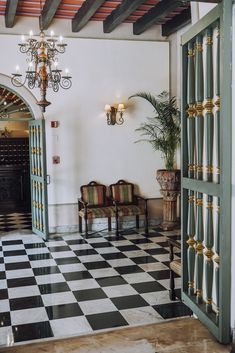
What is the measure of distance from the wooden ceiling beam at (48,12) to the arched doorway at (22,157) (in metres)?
1.23

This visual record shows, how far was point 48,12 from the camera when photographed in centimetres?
736

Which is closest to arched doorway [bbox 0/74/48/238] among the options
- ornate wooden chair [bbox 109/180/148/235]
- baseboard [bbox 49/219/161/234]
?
baseboard [bbox 49/219/161/234]

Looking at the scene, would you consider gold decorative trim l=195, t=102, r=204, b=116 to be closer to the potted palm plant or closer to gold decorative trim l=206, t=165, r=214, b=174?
gold decorative trim l=206, t=165, r=214, b=174

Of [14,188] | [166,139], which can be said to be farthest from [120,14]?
[14,188]

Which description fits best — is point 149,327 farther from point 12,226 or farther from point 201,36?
point 12,226

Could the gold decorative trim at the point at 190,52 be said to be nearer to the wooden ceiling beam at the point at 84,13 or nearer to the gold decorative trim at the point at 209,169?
the gold decorative trim at the point at 209,169

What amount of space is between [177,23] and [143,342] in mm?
6617

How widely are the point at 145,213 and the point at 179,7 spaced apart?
3786 millimetres

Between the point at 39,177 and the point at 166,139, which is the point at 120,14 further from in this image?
the point at 39,177

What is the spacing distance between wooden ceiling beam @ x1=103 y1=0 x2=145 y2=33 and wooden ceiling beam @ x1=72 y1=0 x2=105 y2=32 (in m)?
0.51

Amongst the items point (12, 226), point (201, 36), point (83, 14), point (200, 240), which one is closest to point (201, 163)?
point (200, 240)

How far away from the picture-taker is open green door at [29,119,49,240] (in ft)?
25.9

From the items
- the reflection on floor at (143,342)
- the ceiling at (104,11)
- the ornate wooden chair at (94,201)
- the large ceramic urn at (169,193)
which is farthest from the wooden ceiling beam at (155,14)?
the reflection on floor at (143,342)

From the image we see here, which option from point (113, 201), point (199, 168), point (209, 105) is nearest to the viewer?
point (209, 105)
